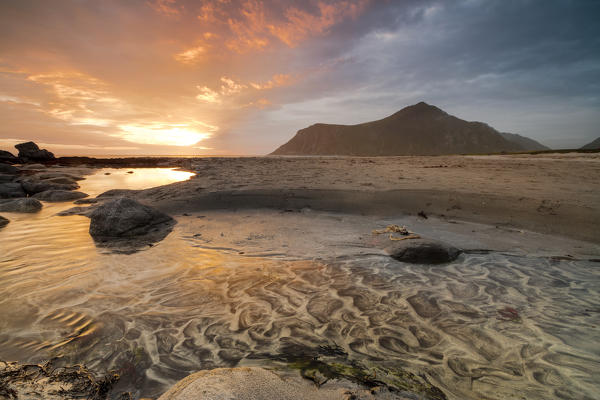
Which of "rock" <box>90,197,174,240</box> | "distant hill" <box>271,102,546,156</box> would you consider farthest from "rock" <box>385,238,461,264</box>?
"distant hill" <box>271,102,546,156</box>

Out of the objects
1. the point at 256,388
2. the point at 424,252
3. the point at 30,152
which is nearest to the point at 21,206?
the point at 256,388

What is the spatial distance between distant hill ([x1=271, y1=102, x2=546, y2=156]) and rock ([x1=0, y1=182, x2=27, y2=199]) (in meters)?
117

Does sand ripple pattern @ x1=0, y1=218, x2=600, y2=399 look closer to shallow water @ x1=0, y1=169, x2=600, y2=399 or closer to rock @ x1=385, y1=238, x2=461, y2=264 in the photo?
shallow water @ x1=0, y1=169, x2=600, y2=399

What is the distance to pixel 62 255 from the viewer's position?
4840mm

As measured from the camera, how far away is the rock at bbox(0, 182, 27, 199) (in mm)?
10238

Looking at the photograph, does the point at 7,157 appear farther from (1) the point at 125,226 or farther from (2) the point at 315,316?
(2) the point at 315,316

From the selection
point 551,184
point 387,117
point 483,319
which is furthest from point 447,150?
point 483,319

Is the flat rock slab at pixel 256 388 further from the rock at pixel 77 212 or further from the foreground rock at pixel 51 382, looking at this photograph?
the rock at pixel 77 212

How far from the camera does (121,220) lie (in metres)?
5.93

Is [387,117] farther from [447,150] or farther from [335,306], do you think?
[335,306]

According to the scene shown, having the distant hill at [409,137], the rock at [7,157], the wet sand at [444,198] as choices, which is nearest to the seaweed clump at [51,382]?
the wet sand at [444,198]

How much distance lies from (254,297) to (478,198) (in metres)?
6.85

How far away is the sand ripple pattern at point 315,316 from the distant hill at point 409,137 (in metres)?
120

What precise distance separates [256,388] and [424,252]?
3.73m
